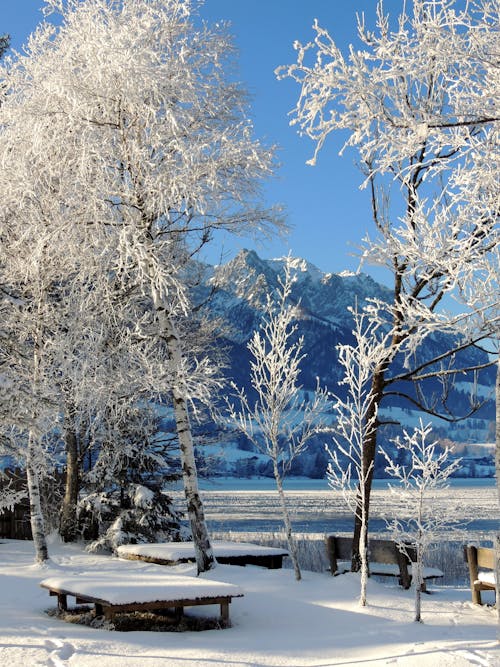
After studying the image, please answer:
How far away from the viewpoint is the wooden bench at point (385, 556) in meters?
12.7

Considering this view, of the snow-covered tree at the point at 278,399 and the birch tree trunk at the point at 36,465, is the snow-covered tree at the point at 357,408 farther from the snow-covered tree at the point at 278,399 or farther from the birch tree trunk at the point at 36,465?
the birch tree trunk at the point at 36,465

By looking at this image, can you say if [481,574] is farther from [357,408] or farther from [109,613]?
[109,613]

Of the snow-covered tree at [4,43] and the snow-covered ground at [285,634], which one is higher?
the snow-covered tree at [4,43]

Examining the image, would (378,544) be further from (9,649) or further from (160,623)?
(9,649)

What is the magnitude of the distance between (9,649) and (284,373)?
6640mm

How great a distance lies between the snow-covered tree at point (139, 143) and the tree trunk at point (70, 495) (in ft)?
23.9

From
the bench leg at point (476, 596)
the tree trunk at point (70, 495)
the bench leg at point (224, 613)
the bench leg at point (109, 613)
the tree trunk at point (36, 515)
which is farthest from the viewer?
the tree trunk at point (70, 495)

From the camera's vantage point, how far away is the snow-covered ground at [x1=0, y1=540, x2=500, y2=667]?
27.0ft

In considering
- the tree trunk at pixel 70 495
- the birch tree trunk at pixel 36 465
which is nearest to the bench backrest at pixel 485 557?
the birch tree trunk at pixel 36 465

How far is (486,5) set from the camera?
6.83 meters

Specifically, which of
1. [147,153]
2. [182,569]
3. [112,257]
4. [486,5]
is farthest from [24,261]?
[486,5]

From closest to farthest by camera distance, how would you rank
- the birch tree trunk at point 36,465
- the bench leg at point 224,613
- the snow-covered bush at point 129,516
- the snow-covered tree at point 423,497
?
the bench leg at point 224,613, the snow-covered tree at point 423,497, the birch tree trunk at point 36,465, the snow-covered bush at point 129,516

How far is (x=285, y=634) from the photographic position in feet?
31.4

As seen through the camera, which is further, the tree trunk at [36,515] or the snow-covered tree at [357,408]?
the tree trunk at [36,515]
